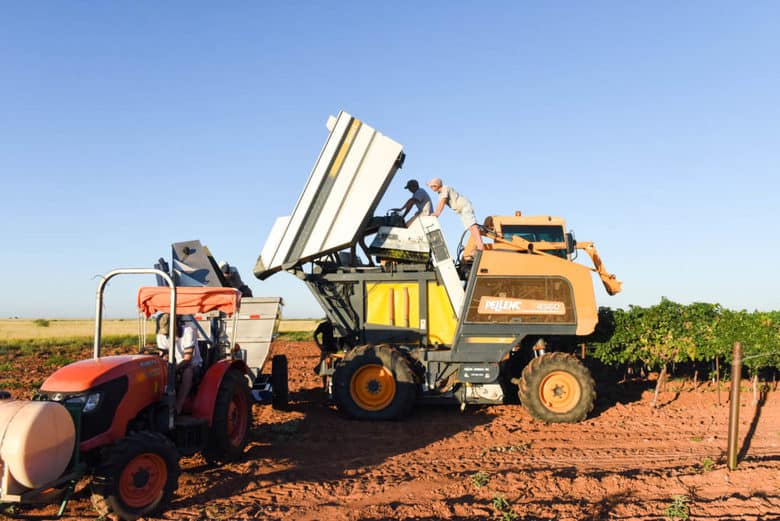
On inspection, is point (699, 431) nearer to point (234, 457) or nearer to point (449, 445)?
point (449, 445)

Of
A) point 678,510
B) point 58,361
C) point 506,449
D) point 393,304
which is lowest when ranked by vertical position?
point 58,361

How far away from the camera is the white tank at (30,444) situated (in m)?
4.64

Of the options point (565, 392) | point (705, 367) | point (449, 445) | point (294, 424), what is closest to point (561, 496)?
point (449, 445)

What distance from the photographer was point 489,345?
10352 millimetres

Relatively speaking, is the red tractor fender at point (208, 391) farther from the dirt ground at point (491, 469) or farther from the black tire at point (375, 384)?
the black tire at point (375, 384)

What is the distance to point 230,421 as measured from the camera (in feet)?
24.6

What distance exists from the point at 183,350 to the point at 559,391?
6.13 m

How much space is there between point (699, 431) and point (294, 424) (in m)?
6.32

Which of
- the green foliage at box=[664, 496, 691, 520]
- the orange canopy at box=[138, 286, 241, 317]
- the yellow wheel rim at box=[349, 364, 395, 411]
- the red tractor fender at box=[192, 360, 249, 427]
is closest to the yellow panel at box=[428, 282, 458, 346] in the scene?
the yellow wheel rim at box=[349, 364, 395, 411]

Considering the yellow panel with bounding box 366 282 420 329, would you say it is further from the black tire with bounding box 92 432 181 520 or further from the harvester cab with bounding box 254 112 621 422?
the black tire with bounding box 92 432 181 520

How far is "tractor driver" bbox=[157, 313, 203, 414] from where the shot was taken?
689cm

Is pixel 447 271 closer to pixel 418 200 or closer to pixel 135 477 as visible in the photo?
pixel 418 200

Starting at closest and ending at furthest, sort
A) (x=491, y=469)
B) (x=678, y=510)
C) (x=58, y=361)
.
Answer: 1. (x=678, y=510)
2. (x=491, y=469)
3. (x=58, y=361)

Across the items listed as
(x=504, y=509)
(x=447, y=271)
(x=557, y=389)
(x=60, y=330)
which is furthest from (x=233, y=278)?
(x=60, y=330)
